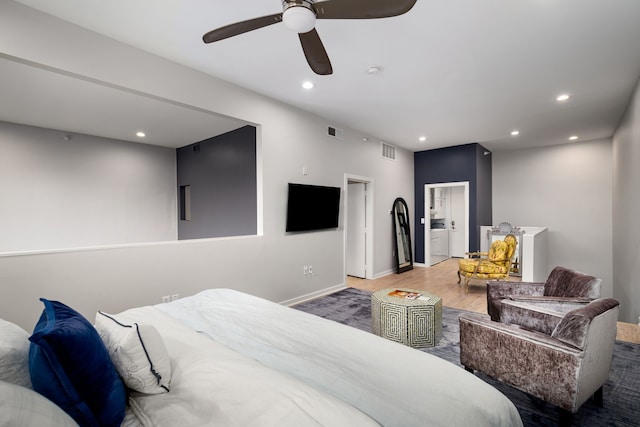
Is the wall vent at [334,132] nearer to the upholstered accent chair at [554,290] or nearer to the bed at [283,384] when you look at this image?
the upholstered accent chair at [554,290]

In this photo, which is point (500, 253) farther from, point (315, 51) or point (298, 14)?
point (298, 14)

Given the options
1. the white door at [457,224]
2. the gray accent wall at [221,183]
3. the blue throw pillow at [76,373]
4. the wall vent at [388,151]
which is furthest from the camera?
the white door at [457,224]

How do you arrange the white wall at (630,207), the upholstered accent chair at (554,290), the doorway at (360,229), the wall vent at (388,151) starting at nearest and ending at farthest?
the upholstered accent chair at (554,290) → the white wall at (630,207) → the doorway at (360,229) → the wall vent at (388,151)

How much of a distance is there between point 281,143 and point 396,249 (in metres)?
3.63

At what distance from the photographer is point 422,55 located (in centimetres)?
284

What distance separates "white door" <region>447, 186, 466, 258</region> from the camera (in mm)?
8632

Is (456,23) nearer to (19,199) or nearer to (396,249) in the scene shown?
(396,249)

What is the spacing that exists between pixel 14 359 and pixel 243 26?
6.38 ft

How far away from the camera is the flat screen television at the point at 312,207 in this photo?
4098 mm

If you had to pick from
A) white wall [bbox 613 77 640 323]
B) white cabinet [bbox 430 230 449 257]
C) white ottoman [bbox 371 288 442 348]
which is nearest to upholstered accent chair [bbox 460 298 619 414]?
white ottoman [bbox 371 288 442 348]

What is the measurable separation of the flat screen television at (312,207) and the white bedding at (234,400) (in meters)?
2.87

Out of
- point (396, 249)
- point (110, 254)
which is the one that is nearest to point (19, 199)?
point (110, 254)

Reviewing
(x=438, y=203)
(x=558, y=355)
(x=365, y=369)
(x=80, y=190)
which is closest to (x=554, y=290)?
(x=558, y=355)

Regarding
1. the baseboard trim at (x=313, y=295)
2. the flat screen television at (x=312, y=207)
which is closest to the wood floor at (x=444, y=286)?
the baseboard trim at (x=313, y=295)
